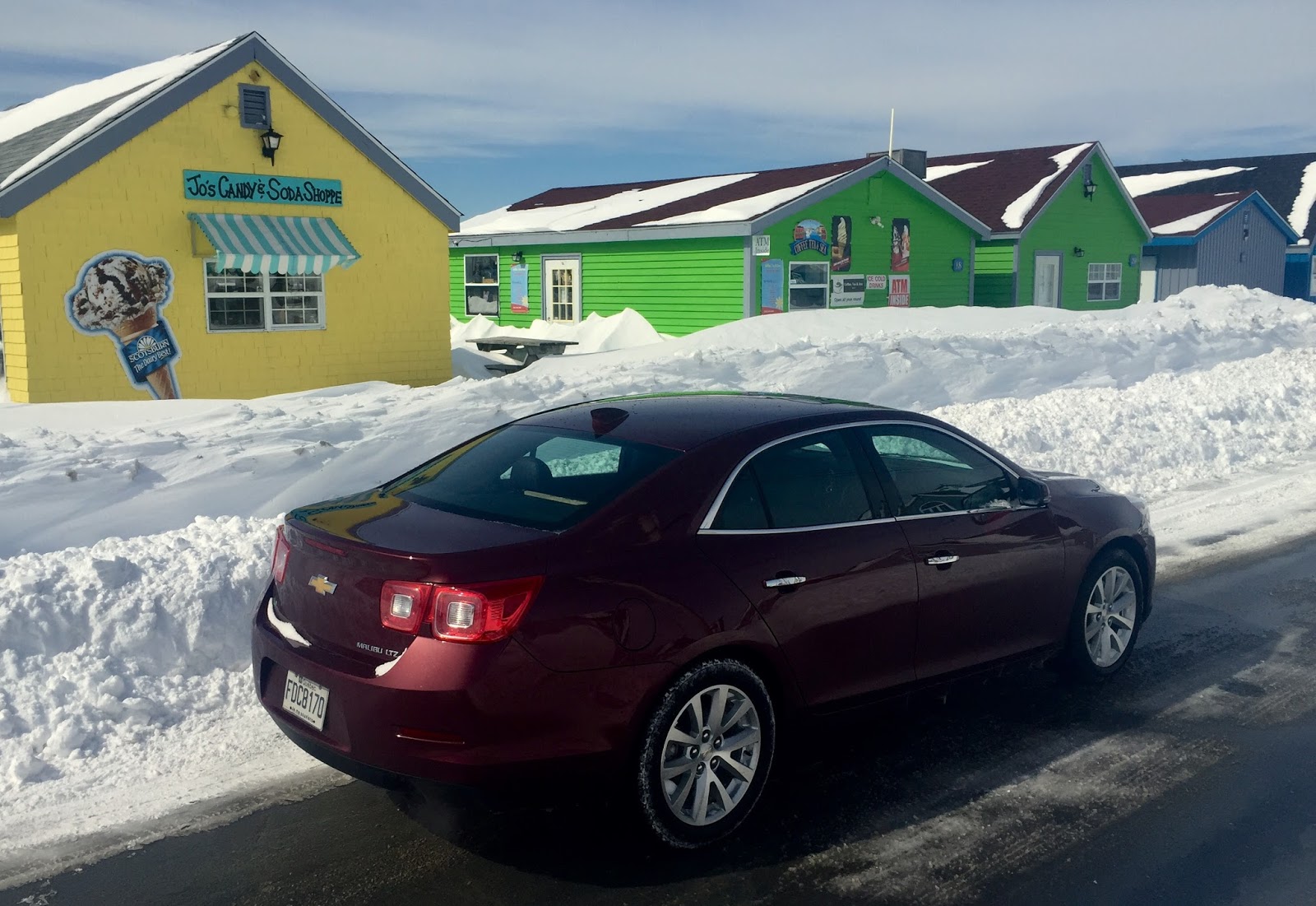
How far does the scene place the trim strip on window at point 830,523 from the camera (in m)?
4.49

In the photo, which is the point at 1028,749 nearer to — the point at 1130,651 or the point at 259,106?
the point at 1130,651

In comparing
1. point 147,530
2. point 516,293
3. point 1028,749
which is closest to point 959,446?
point 1028,749

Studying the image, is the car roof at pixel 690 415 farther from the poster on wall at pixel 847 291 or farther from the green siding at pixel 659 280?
the poster on wall at pixel 847 291

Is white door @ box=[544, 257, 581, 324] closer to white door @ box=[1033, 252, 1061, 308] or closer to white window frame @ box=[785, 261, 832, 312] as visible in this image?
white window frame @ box=[785, 261, 832, 312]

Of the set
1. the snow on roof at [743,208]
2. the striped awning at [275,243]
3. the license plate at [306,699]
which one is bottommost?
the license plate at [306,699]

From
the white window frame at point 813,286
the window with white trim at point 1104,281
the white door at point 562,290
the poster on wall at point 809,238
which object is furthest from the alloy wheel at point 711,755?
the window with white trim at point 1104,281

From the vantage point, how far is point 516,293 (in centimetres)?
2873

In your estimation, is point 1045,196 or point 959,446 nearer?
point 959,446

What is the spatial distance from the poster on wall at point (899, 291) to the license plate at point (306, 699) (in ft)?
76.2

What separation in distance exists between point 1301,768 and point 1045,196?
27.9 metres

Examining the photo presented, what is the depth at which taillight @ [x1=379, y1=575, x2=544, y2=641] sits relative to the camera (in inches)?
153

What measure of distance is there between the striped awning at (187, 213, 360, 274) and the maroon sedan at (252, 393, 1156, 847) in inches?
478

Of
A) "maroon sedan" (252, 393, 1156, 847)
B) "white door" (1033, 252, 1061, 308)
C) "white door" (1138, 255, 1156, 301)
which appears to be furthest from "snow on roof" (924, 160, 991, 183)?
"maroon sedan" (252, 393, 1156, 847)

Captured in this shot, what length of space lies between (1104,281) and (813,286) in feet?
43.1
